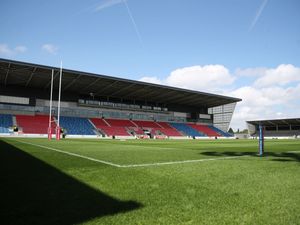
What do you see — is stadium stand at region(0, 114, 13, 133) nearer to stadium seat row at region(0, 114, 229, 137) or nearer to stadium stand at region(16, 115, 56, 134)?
stadium seat row at region(0, 114, 229, 137)

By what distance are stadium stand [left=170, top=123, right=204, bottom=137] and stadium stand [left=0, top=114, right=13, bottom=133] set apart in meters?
40.3

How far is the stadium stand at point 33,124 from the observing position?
47753 millimetres

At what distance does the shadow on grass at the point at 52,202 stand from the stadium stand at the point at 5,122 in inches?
1786

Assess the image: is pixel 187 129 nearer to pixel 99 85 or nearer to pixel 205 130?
pixel 205 130

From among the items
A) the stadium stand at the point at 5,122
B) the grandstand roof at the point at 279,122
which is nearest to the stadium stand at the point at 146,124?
the stadium stand at the point at 5,122

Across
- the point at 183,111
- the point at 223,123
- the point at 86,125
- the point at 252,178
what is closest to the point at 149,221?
the point at 252,178

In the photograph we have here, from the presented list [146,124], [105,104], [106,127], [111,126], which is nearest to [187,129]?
[146,124]

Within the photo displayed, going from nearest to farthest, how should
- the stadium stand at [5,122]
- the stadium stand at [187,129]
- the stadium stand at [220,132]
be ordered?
the stadium stand at [5,122], the stadium stand at [187,129], the stadium stand at [220,132]

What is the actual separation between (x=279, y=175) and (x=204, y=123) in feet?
255

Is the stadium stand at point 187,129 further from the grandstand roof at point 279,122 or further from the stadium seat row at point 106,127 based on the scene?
the grandstand roof at point 279,122

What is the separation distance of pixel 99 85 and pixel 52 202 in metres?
52.9

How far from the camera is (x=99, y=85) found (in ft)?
182

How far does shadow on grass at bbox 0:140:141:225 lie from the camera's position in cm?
329

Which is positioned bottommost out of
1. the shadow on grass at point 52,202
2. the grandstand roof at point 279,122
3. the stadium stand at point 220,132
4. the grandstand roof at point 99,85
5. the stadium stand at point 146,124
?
the shadow on grass at point 52,202
